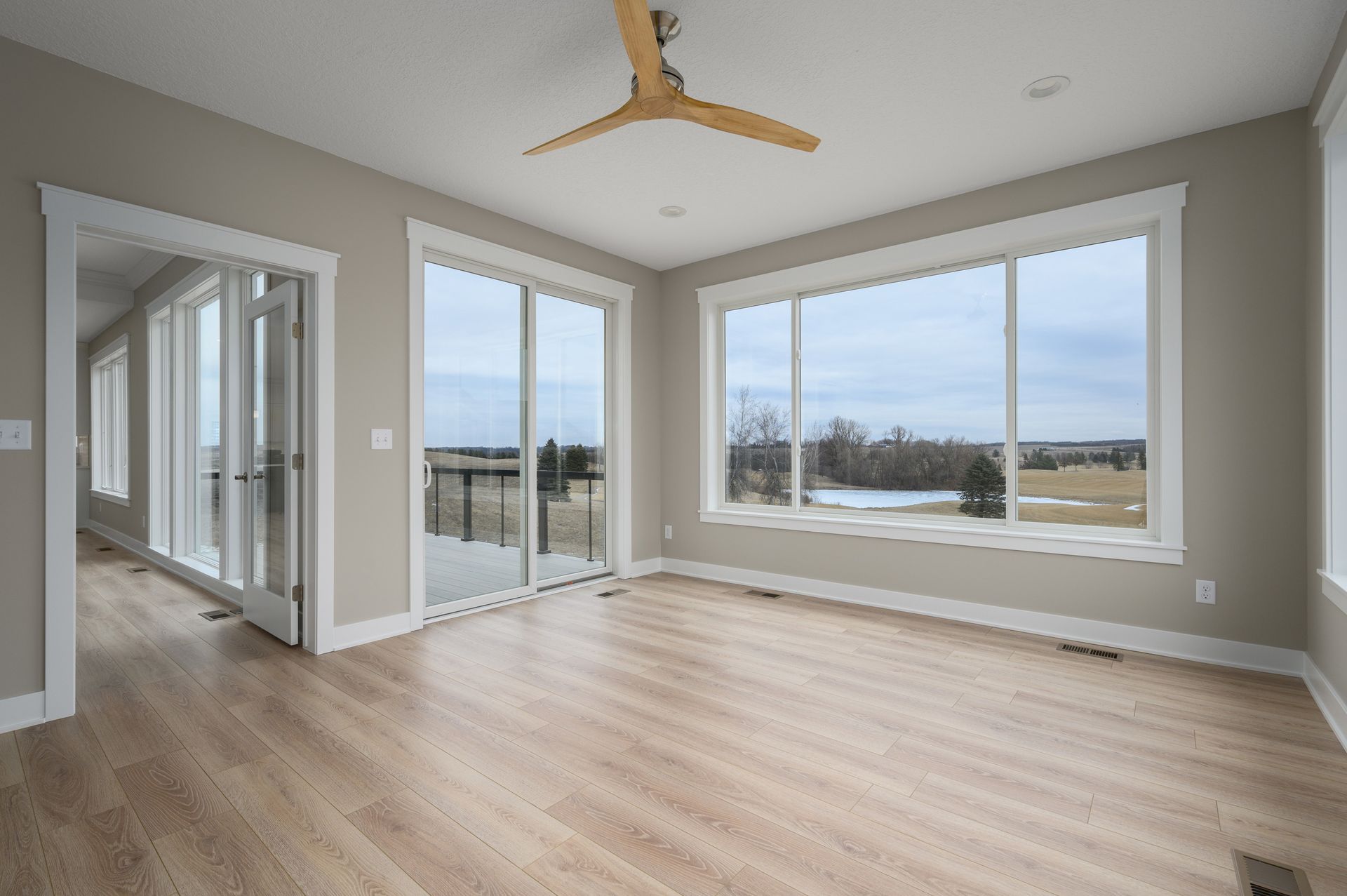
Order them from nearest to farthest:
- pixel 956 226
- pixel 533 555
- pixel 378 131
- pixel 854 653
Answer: pixel 378 131, pixel 854 653, pixel 956 226, pixel 533 555

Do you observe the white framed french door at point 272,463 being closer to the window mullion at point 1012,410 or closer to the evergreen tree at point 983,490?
the evergreen tree at point 983,490

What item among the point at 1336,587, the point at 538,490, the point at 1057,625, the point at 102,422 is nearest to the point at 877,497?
the point at 1057,625

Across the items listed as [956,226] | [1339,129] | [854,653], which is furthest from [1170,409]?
[854,653]

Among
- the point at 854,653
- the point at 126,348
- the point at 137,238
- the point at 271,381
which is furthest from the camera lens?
the point at 126,348

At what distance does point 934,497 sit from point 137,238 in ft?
15.4

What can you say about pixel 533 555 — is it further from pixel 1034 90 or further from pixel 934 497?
pixel 1034 90

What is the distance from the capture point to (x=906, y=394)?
14.5ft

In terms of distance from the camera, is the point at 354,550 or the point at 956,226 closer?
the point at 354,550

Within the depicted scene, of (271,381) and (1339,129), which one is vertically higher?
(1339,129)

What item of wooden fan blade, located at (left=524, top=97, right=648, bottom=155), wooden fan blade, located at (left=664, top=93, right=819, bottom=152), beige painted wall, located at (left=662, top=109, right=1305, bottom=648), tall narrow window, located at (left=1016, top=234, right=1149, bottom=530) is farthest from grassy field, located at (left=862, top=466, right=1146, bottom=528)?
wooden fan blade, located at (left=524, top=97, right=648, bottom=155)

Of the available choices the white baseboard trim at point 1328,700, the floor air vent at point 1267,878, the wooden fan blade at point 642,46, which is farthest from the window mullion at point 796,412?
the floor air vent at point 1267,878

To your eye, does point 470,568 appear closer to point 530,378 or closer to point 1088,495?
point 530,378

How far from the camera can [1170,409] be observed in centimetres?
327

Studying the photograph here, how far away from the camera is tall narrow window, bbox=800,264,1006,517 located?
406 cm
